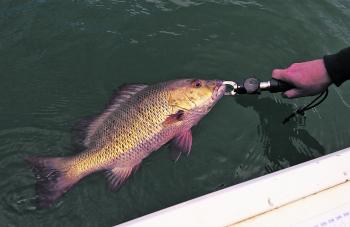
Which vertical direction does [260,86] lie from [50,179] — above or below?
above

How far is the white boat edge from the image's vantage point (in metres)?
2.33

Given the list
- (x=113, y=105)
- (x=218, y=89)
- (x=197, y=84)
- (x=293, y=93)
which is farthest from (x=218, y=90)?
(x=113, y=105)

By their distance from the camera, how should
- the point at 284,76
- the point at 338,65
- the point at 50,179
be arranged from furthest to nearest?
the point at 50,179
the point at 284,76
the point at 338,65

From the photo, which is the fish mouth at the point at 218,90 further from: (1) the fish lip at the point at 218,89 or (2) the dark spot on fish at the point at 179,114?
(2) the dark spot on fish at the point at 179,114

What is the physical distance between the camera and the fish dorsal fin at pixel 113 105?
354 cm

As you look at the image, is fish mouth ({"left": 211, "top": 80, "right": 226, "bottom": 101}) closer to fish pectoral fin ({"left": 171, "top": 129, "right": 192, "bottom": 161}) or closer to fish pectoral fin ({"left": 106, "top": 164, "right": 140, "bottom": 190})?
fish pectoral fin ({"left": 171, "top": 129, "right": 192, "bottom": 161})

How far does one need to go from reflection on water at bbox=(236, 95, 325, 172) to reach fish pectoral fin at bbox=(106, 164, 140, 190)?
1279 mm

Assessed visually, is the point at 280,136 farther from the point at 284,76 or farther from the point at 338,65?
the point at 338,65

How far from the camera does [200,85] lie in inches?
141

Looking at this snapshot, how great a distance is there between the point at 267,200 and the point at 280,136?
1768 millimetres

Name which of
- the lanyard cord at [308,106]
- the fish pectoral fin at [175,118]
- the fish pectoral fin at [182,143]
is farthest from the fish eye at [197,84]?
the lanyard cord at [308,106]

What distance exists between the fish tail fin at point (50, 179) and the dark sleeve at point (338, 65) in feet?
6.77

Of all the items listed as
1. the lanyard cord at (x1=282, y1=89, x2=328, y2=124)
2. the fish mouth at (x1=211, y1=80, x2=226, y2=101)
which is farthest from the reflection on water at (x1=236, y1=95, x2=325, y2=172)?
the fish mouth at (x1=211, y1=80, x2=226, y2=101)

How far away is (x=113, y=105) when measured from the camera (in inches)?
142
